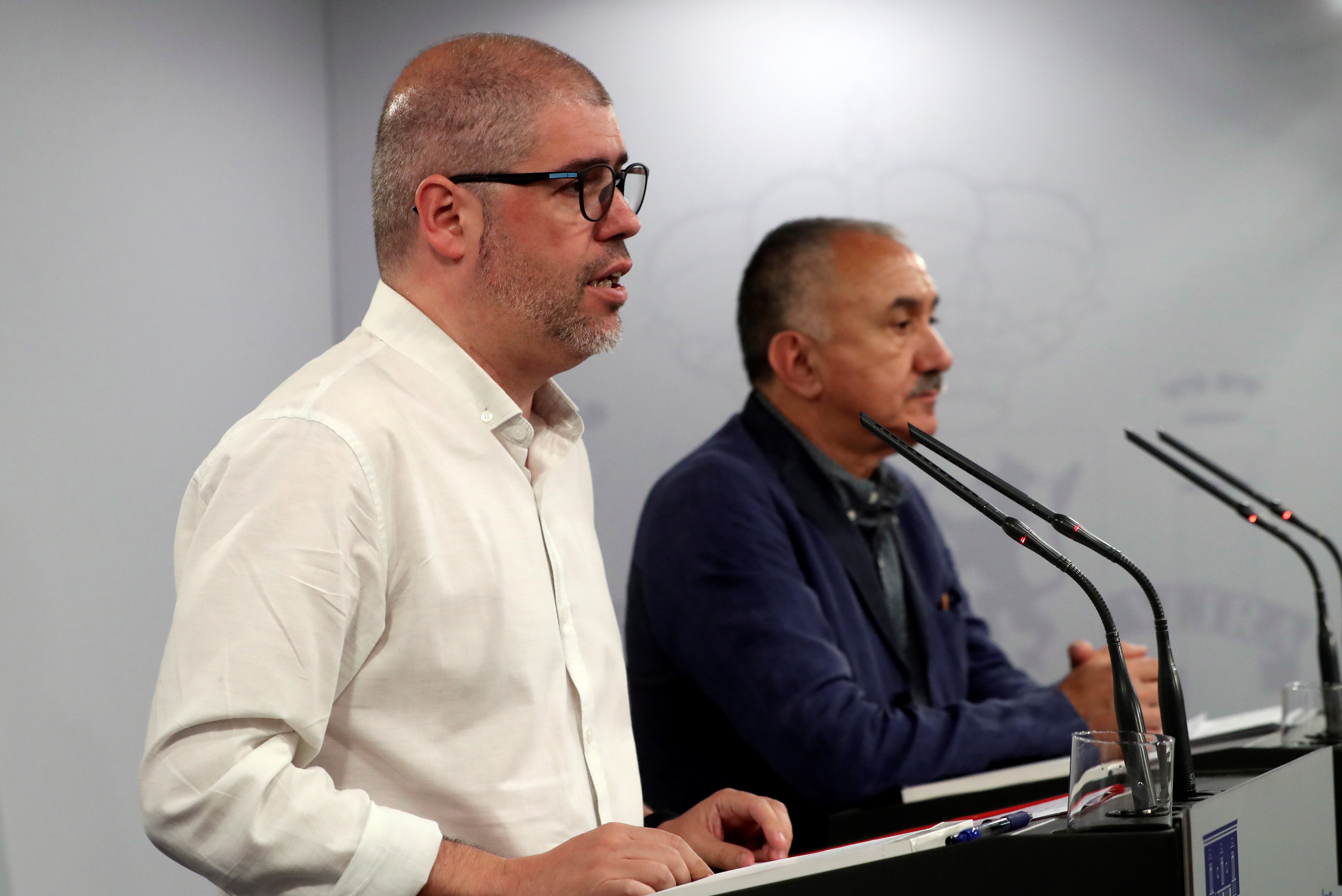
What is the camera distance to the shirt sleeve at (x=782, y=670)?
71.6 inches

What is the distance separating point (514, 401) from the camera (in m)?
1.32

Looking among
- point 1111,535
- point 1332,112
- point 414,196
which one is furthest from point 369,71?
point 1332,112

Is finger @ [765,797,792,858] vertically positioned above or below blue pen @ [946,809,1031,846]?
below

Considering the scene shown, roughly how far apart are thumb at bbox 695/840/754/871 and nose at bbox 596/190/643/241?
2.04ft

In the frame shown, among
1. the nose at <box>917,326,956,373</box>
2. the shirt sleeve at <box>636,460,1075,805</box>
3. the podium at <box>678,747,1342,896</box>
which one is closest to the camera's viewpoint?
the podium at <box>678,747,1342,896</box>

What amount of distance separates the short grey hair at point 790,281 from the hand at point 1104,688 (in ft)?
2.35

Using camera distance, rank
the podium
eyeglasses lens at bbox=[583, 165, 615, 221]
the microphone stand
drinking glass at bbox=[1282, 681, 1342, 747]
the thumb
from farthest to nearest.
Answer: the microphone stand < drinking glass at bbox=[1282, 681, 1342, 747] < eyeglasses lens at bbox=[583, 165, 615, 221] < the thumb < the podium

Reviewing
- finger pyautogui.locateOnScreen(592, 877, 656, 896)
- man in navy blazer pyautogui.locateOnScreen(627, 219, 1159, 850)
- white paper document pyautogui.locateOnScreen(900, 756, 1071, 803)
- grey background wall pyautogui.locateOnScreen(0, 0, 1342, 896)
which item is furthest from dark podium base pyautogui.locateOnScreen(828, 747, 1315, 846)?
grey background wall pyautogui.locateOnScreen(0, 0, 1342, 896)

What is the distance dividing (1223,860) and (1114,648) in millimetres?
190

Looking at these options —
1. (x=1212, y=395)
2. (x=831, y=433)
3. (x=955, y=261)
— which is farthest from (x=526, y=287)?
(x=1212, y=395)

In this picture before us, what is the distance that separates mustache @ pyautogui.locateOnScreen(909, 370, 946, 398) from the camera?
223 cm

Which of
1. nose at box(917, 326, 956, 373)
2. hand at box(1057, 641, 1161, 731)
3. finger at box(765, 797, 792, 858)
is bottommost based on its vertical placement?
hand at box(1057, 641, 1161, 731)

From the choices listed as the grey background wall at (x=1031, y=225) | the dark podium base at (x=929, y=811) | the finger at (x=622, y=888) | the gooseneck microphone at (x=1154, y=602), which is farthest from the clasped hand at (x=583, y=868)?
the grey background wall at (x=1031, y=225)

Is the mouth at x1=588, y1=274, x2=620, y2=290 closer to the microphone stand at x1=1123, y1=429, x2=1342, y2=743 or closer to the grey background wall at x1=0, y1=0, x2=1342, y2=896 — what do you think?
the microphone stand at x1=1123, y1=429, x2=1342, y2=743
